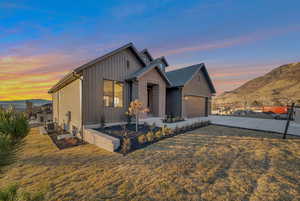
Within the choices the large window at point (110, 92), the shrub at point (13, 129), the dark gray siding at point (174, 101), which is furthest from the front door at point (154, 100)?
the shrub at point (13, 129)

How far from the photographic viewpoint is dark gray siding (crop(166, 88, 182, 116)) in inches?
474

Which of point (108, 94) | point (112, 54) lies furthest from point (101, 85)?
point (112, 54)

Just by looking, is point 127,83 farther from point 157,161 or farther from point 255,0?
point 255,0

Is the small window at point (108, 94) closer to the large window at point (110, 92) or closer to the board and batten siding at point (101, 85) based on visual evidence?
the large window at point (110, 92)

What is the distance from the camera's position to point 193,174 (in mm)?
3111

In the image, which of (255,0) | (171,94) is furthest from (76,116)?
(255,0)

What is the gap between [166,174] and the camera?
3113 millimetres

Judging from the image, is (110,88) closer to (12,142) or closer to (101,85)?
(101,85)

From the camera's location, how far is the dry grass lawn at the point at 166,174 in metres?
2.47

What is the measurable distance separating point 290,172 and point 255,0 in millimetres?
10787

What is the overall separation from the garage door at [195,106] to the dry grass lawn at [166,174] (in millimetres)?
7954

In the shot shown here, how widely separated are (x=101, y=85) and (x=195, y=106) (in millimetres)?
10705

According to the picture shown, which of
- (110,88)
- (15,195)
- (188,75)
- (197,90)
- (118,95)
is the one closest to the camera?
(15,195)

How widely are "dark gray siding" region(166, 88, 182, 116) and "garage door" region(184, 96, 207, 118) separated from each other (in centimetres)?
89
